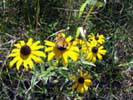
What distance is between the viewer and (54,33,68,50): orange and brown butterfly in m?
1.29

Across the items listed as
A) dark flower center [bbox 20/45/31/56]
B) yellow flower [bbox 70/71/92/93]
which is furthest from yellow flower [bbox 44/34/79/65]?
yellow flower [bbox 70/71/92/93]

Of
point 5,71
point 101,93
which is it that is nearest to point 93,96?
point 101,93

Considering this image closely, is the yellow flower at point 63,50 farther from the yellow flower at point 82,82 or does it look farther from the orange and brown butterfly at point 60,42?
the yellow flower at point 82,82

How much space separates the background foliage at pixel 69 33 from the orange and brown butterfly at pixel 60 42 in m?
0.36

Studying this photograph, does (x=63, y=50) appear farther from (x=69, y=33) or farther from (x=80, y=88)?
(x=80, y=88)

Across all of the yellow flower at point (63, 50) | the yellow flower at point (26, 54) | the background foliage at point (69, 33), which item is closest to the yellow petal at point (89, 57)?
the background foliage at point (69, 33)

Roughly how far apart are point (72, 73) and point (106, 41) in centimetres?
54

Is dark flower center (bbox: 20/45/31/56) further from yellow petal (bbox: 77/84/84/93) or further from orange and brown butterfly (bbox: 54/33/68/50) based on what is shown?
yellow petal (bbox: 77/84/84/93)

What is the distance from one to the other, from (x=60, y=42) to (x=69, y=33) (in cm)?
40

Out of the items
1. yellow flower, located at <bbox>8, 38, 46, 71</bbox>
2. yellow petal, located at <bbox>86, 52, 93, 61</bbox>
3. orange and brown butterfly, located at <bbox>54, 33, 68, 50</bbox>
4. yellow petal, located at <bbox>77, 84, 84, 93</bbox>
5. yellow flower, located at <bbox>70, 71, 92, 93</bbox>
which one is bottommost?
yellow petal, located at <bbox>77, 84, 84, 93</bbox>

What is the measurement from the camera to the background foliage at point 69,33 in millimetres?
1750

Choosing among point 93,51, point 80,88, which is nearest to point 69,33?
point 93,51

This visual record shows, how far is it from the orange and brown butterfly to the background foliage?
1.20 feet

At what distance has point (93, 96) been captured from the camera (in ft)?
6.10
